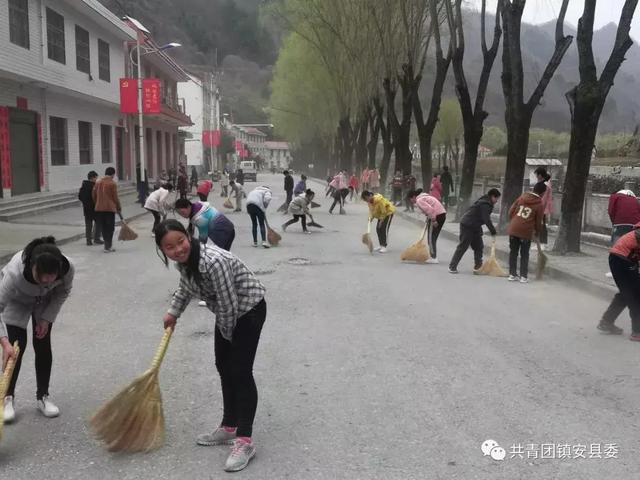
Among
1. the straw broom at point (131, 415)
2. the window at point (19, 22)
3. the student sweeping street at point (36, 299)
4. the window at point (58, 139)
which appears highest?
the window at point (19, 22)

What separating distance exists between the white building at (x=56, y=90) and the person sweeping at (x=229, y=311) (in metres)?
16.3

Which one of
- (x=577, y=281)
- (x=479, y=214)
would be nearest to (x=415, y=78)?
(x=479, y=214)

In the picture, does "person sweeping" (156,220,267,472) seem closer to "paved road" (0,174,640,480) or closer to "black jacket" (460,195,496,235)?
"paved road" (0,174,640,480)

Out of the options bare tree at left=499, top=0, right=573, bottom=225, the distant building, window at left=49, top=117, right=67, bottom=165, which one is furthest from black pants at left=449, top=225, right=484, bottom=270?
the distant building

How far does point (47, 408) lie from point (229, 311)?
1.70 meters

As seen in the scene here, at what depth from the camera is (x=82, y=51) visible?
25.2 m

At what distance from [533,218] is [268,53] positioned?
124 m

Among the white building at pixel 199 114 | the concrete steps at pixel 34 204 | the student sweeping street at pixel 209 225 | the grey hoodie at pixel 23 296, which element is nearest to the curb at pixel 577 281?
the student sweeping street at pixel 209 225

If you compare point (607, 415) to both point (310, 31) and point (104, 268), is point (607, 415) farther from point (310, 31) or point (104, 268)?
point (310, 31)

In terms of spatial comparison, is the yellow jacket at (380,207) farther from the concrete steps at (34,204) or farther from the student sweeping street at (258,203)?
the concrete steps at (34,204)

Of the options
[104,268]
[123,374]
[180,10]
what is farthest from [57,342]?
[180,10]

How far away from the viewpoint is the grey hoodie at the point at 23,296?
158 inches

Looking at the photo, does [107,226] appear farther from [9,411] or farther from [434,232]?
[9,411]

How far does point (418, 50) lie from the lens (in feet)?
81.4
